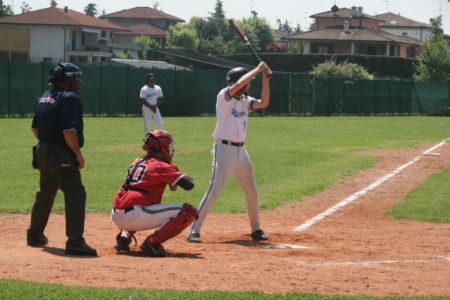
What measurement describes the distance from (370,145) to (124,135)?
7.97 metres

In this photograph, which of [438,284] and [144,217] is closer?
[438,284]

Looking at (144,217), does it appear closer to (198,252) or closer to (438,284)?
(198,252)

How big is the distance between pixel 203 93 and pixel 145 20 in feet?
318

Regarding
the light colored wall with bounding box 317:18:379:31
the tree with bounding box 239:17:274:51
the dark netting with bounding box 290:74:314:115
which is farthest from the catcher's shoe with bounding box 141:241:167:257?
the tree with bounding box 239:17:274:51

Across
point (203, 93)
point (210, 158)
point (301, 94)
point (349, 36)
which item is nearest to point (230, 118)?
point (210, 158)

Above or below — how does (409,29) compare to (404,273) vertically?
above

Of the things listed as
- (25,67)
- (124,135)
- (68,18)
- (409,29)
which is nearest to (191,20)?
(409,29)

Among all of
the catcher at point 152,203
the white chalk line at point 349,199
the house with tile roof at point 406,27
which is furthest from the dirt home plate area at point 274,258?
the house with tile roof at point 406,27

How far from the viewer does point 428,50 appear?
239 ft

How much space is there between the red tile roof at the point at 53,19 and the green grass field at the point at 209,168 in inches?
1801

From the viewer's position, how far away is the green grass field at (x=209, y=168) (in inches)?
245

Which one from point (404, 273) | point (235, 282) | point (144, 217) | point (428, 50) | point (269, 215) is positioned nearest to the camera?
point (235, 282)

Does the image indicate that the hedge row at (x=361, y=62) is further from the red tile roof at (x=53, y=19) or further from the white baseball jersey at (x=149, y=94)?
the white baseball jersey at (x=149, y=94)

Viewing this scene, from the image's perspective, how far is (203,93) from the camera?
146 feet
